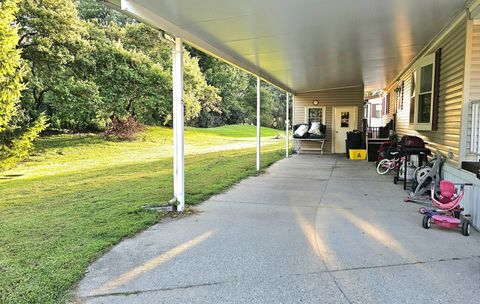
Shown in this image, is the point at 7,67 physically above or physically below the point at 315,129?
above

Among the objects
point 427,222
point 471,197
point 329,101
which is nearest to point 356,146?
point 329,101

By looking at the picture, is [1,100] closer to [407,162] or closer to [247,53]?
[247,53]

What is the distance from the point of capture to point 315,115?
1431 centimetres

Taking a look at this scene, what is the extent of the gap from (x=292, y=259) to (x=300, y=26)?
2.97m

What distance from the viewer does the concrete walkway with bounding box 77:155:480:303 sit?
2.59 m

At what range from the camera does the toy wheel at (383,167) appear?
848 cm

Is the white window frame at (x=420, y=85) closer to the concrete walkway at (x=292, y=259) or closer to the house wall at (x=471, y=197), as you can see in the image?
the house wall at (x=471, y=197)

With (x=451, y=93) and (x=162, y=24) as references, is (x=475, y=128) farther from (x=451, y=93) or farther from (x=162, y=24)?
(x=162, y=24)

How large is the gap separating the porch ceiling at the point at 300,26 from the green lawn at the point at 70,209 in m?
2.50

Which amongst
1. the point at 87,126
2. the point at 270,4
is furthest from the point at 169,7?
the point at 87,126

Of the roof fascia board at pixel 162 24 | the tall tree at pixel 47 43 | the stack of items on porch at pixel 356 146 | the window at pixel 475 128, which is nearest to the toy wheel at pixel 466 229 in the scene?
the window at pixel 475 128

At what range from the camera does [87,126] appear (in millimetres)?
18922

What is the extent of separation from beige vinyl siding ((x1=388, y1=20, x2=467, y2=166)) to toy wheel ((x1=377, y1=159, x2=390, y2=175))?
6.70ft

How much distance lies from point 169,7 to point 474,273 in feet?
12.5
